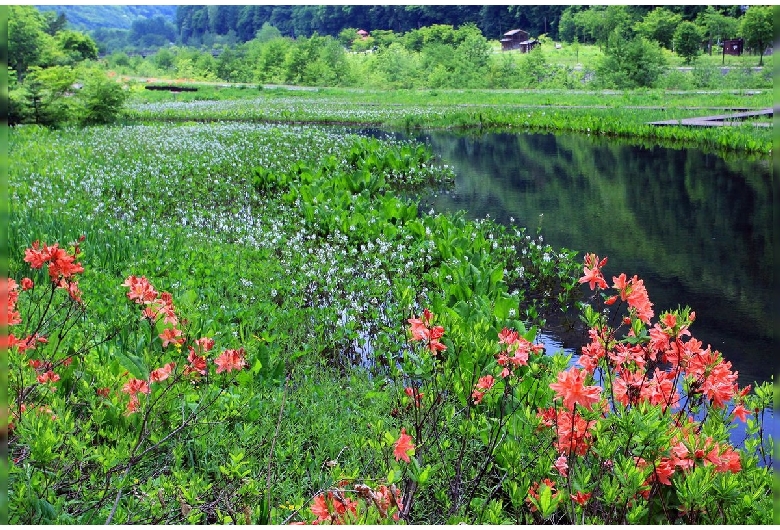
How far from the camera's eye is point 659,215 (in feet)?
34.2

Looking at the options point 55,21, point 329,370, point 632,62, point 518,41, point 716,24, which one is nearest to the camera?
point 329,370

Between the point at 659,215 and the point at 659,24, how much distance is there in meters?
29.5

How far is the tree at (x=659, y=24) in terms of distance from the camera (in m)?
35.2

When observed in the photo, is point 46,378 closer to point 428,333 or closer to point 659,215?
point 428,333

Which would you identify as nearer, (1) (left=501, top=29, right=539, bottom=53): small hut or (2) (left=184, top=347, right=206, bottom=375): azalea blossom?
(2) (left=184, top=347, right=206, bottom=375): azalea blossom

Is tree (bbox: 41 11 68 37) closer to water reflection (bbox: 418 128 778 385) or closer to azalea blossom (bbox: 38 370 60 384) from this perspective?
water reflection (bbox: 418 128 778 385)

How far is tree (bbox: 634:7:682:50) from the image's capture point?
115 feet

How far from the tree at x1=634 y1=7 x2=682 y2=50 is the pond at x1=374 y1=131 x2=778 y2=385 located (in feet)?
65.3

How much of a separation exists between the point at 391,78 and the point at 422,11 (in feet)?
21.4

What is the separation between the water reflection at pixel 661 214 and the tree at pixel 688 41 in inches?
852

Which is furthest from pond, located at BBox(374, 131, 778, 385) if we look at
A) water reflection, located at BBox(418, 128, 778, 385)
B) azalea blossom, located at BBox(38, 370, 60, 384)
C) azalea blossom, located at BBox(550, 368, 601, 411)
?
azalea blossom, located at BBox(38, 370, 60, 384)

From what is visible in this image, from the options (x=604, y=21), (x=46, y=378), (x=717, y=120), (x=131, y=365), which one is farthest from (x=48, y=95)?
(x=604, y=21)

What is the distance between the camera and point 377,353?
491cm

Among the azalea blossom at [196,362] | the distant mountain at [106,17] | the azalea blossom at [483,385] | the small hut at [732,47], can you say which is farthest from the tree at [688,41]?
the azalea blossom at [196,362]
